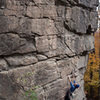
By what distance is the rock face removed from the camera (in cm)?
392

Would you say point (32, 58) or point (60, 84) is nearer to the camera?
point (32, 58)

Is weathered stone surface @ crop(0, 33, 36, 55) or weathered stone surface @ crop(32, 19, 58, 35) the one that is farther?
weathered stone surface @ crop(32, 19, 58, 35)

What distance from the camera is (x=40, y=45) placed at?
4.61 m

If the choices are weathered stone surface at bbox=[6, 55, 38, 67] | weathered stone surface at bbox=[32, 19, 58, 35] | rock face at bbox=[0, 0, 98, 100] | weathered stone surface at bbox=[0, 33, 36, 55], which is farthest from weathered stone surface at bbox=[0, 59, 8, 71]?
weathered stone surface at bbox=[32, 19, 58, 35]

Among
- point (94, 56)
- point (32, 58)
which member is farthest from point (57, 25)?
point (94, 56)

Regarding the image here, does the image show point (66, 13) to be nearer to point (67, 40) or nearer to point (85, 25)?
point (67, 40)

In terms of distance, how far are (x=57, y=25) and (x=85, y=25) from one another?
1.94 metres

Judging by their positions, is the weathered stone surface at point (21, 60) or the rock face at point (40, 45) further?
the weathered stone surface at point (21, 60)

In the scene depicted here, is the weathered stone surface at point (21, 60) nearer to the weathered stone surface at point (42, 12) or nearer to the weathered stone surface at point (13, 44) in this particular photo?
the weathered stone surface at point (13, 44)

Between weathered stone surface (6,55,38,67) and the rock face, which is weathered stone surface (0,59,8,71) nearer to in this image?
the rock face

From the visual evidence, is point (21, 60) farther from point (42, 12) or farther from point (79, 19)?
point (79, 19)

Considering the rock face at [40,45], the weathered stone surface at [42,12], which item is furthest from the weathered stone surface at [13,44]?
the weathered stone surface at [42,12]

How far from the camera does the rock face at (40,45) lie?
3920 millimetres

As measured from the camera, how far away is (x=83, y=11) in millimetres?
6094
